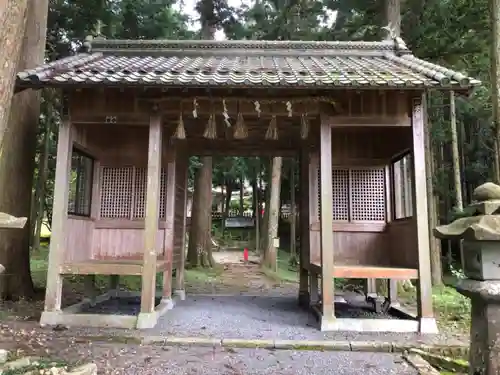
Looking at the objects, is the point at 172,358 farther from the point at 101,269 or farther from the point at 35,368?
the point at 101,269

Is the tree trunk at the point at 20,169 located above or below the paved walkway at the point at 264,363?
above

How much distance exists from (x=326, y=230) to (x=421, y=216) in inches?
55.2

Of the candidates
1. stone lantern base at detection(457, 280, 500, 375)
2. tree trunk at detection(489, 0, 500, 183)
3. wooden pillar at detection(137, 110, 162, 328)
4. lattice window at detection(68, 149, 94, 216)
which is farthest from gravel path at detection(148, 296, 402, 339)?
tree trunk at detection(489, 0, 500, 183)

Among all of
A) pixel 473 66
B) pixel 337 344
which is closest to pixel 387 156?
pixel 337 344

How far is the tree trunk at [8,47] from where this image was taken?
12.1 ft

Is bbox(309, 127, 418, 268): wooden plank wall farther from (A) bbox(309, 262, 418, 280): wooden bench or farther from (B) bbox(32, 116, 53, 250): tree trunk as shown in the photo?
(B) bbox(32, 116, 53, 250): tree trunk

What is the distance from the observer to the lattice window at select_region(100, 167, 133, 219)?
7504 millimetres

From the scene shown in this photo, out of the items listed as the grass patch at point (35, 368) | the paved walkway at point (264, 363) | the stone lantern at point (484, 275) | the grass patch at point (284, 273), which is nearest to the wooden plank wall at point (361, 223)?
the paved walkway at point (264, 363)

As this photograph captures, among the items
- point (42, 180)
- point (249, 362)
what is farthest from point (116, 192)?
point (42, 180)

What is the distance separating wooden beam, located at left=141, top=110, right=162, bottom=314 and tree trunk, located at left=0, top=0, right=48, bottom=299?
103 inches

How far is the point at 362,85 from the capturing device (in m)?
5.23

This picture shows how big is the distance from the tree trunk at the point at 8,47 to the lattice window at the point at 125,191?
3778 mm

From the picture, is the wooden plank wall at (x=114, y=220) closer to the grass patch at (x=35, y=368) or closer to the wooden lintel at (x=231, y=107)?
the wooden lintel at (x=231, y=107)

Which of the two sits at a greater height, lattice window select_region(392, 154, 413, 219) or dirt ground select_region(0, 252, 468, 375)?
lattice window select_region(392, 154, 413, 219)
